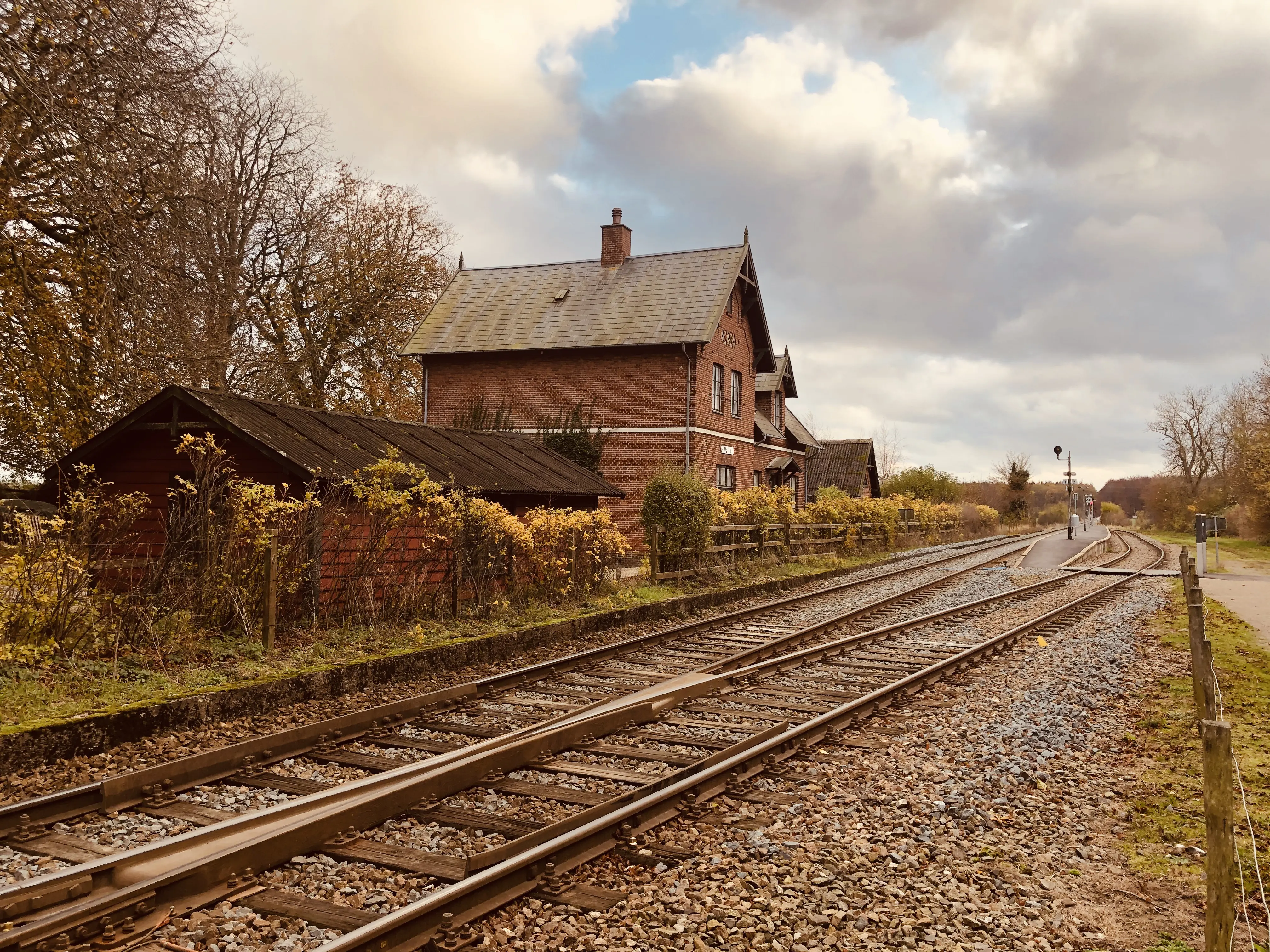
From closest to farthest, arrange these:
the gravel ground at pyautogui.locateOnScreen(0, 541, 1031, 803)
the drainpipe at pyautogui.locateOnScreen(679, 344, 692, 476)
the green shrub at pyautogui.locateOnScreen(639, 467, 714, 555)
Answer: the gravel ground at pyautogui.locateOnScreen(0, 541, 1031, 803) < the green shrub at pyautogui.locateOnScreen(639, 467, 714, 555) < the drainpipe at pyautogui.locateOnScreen(679, 344, 692, 476)

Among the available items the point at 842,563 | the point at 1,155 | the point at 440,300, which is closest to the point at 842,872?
the point at 1,155

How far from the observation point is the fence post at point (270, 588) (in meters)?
9.78

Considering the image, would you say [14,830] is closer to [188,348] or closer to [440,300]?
[188,348]

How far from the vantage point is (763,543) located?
896 inches

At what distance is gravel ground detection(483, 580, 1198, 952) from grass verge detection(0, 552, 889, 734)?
4690mm

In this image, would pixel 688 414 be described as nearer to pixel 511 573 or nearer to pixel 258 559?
pixel 511 573

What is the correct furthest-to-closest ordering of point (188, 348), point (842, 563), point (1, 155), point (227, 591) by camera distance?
point (842, 563)
point (188, 348)
point (1, 155)
point (227, 591)

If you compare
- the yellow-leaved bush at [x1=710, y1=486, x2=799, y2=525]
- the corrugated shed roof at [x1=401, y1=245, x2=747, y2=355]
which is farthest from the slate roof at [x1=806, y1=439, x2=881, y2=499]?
the yellow-leaved bush at [x1=710, y1=486, x2=799, y2=525]

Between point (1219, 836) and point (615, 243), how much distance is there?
102 ft

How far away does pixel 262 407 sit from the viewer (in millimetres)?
12812

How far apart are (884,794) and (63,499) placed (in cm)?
1160

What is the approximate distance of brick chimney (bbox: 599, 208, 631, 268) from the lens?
33.0 metres

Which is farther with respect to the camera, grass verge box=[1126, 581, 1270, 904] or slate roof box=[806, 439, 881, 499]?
slate roof box=[806, 439, 881, 499]

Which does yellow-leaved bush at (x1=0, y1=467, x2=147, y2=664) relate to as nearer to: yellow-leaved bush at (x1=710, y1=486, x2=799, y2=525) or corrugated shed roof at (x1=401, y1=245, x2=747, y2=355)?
yellow-leaved bush at (x1=710, y1=486, x2=799, y2=525)
